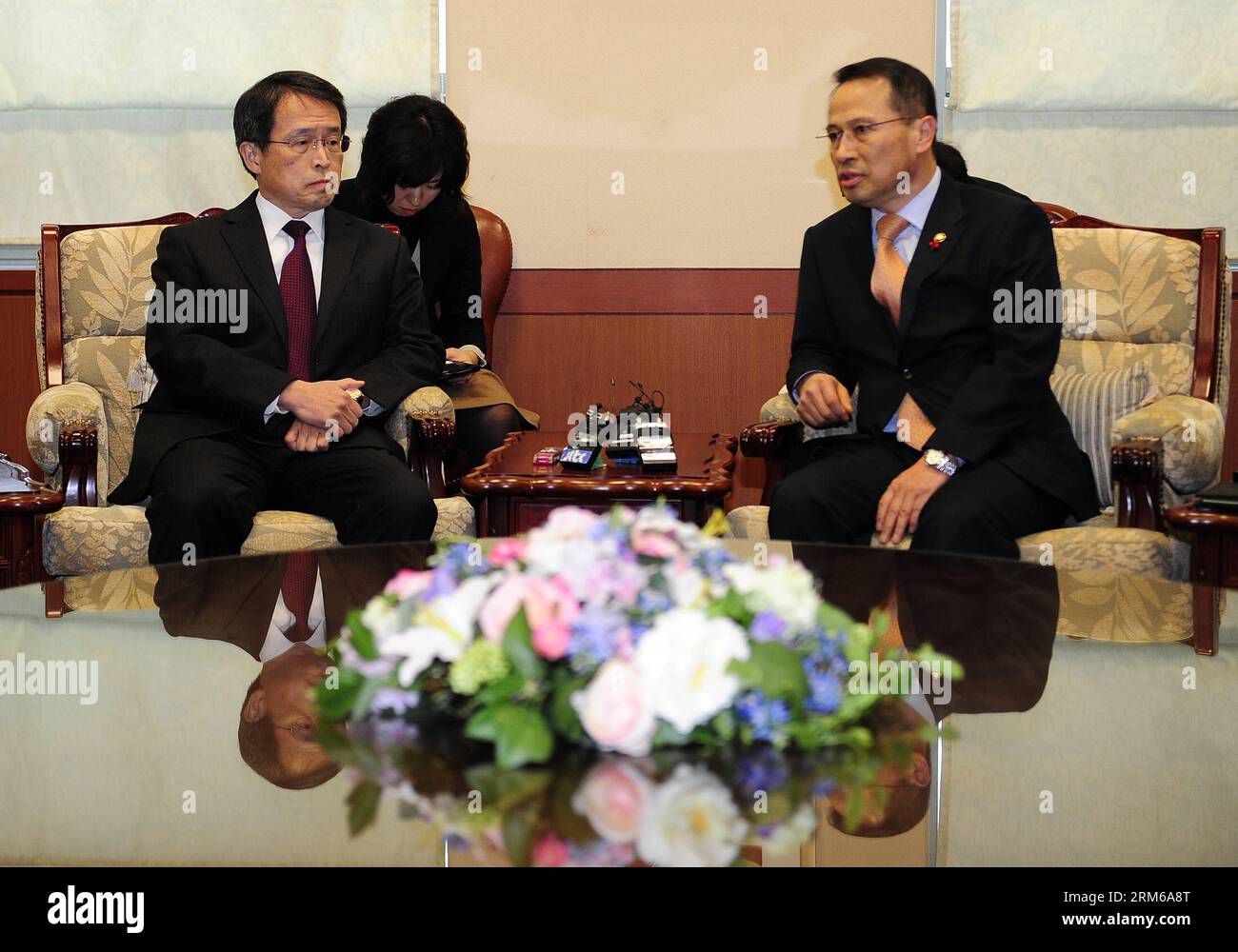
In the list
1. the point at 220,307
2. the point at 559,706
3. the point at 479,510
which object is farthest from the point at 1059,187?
the point at 559,706

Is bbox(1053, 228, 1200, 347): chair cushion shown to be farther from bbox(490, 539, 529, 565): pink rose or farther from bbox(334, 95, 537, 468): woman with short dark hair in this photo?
bbox(490, 539, 529, 565): pink rose

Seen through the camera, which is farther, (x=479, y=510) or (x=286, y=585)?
(x=479, y=510)

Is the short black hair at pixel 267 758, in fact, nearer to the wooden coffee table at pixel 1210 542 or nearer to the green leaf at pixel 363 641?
the green leaf at pixel 363 641

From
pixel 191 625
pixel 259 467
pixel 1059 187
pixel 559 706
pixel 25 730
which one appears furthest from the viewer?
pixel 1059 187

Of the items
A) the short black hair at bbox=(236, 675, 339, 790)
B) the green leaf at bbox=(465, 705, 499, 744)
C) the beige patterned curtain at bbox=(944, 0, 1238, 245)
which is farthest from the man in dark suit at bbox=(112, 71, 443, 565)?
the beige patterned curtain at bbox=(944, 0, 1238, 245)

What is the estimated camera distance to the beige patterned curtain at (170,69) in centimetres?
499

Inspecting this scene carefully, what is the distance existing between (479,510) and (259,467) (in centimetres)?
56

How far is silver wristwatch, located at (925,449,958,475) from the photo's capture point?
3.10 meters

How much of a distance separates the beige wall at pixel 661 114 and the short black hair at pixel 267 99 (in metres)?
1.54

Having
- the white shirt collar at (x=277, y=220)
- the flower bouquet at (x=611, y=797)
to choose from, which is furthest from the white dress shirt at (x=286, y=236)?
the flower bouquet at (x=611, y=797)

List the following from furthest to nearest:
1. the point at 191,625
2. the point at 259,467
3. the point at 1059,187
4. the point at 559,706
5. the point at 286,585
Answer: the point at 1059,187, the point at 259,467, the point at 286,585, the point at 191,625, the point at 559,706
